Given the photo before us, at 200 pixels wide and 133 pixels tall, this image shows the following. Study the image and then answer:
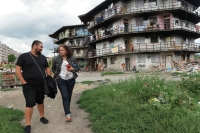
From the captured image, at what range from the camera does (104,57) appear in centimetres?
2883

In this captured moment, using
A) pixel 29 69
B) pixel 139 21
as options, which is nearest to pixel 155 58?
pixel 139 21

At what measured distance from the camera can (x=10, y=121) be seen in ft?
12.8

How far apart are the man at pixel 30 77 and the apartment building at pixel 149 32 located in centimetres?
2097

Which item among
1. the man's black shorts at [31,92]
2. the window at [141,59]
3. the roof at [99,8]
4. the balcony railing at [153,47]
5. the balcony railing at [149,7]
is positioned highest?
the roof at [99,8]

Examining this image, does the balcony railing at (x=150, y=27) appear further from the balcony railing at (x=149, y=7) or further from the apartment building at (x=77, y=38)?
the apartment building at (x=77, y=38)

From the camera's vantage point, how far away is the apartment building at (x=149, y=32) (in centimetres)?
2341

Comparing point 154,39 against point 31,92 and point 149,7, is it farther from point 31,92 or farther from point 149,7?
point 31,92

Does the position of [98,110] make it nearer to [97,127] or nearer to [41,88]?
Answer: [97,127]

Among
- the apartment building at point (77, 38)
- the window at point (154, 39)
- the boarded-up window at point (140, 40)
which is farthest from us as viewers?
the apartment building at point (77, 38)

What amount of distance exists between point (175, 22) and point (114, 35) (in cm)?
927

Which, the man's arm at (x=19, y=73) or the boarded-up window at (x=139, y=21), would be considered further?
the boarded-up window at (x=139, y=21)

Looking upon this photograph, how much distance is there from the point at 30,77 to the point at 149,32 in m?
22.8

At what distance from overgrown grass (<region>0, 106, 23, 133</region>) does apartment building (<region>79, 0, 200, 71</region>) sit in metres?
20.7

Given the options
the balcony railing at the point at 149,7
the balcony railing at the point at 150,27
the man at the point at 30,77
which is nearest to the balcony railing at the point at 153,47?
the balcony railing at the point at 150,27
